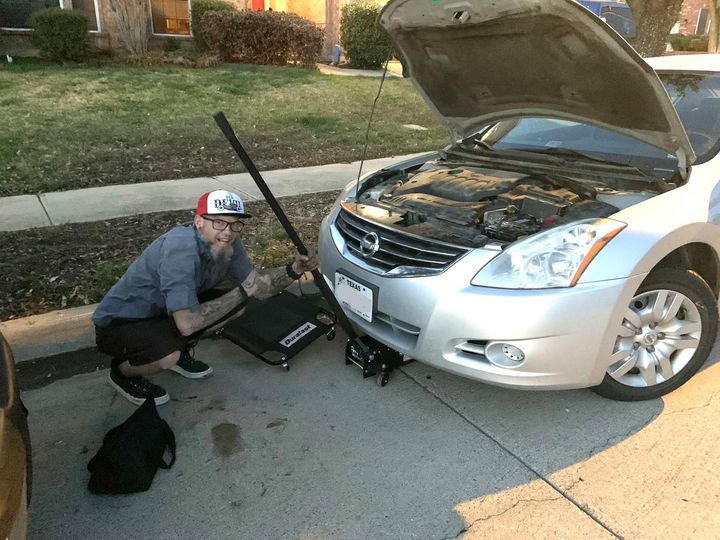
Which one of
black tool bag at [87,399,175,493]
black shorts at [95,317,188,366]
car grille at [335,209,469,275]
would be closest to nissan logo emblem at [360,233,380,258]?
car grille at [335,209,469,275]

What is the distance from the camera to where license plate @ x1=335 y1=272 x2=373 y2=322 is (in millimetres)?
2920

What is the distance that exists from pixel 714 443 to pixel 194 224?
103 inches

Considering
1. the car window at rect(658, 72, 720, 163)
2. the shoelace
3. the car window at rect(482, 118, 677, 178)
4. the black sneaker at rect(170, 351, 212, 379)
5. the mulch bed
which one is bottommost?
the black sneaker at rect(170, 351, 212, 379)

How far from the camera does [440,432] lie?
9.07 feet

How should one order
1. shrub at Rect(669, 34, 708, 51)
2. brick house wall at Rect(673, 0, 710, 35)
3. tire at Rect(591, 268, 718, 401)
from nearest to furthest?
1. tire at Rect(591, 268, 718, 401)
2. shrub at Rect(669, 34, 708, 51)
3. brick house wall at Rect(673, 0, 710, 35)

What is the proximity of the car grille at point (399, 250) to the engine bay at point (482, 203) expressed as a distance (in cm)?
5

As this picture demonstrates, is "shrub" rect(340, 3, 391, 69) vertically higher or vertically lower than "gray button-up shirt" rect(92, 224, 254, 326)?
higher

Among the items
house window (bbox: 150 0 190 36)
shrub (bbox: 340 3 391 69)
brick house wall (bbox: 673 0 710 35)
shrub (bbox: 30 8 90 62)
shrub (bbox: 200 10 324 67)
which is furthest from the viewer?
brick house wall (bbox: 673 0 710 35)

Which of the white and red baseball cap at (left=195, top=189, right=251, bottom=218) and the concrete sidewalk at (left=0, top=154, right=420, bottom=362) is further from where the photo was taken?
the concrete sidewalk at (left=0, top=154, right=420, bottom=362)

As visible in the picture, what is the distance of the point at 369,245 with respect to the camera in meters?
2.99

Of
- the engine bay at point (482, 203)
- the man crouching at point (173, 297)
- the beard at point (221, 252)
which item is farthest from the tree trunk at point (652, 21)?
the beard at point (221, 252)

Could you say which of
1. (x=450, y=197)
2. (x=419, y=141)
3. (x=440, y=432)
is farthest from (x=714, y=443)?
(x=419, y=141)

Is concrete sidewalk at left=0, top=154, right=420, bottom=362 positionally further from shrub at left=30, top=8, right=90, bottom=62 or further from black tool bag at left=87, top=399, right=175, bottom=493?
shrub at left=30, top=8, right=90, bottom=62

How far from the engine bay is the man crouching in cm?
60
